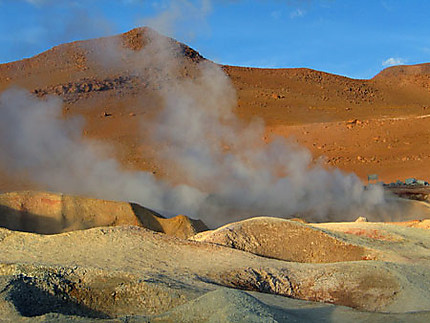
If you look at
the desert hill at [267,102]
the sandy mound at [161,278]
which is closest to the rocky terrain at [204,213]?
the sandy mound at [161,278]

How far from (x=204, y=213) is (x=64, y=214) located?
9.24 feet

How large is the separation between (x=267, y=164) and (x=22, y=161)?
5276 millimetres

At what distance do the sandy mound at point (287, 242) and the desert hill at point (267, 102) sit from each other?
15.7 ft

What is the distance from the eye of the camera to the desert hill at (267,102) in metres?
17.6

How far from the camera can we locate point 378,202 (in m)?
9.57

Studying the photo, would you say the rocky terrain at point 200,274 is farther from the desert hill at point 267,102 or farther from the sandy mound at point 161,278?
the desert hill at point 267,102

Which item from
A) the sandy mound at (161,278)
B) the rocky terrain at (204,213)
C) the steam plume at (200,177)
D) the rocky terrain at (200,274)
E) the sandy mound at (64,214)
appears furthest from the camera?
the steam plume at (200,177)

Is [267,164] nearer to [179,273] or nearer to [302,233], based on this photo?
[302,233]

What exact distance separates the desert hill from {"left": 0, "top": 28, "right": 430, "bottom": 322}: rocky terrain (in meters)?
0.12

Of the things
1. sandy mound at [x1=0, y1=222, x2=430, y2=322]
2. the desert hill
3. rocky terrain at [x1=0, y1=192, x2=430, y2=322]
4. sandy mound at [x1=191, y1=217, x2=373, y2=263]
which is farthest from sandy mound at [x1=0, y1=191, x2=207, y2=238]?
the desert hill

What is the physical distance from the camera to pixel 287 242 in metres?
5.32

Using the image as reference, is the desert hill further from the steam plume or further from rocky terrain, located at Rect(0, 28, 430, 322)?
the steam plume

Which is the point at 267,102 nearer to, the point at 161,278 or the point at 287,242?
the point at 287,242

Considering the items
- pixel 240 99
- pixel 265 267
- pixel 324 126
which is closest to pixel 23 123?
pixel 265 267
